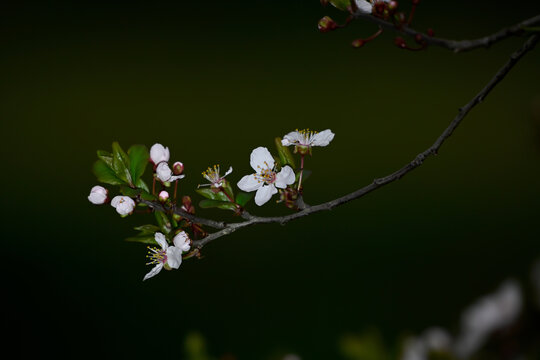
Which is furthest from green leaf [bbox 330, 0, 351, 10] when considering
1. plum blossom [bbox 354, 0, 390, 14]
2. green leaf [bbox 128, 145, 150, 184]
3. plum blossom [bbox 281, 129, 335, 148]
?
green leaf [bbox 128, 145, 150, 184]

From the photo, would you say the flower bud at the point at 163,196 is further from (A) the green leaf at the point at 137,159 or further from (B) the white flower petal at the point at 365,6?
(B) the white flower petal at the point at 365,6

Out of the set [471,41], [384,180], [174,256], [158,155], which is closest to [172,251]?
[174,256]

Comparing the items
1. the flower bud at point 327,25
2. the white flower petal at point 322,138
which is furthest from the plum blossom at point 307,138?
the flower bud at point 327,25

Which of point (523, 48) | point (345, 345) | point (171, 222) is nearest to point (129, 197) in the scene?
point (171, 222)

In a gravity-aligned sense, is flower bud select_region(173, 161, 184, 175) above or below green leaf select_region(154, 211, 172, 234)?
above

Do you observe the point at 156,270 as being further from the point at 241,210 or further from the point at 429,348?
the point at 429,348

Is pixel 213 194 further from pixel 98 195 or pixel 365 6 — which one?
pixel 365 6

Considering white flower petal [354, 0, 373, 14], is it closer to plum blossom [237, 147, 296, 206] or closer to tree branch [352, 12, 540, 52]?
tree branch [352, 12, 540, 52]
